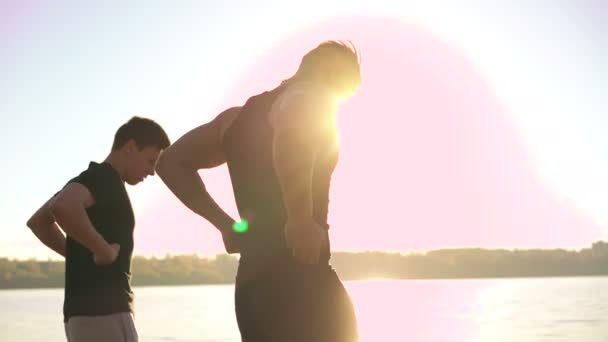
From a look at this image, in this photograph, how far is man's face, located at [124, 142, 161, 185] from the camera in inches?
175

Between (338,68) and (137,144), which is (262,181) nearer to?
(338,68)

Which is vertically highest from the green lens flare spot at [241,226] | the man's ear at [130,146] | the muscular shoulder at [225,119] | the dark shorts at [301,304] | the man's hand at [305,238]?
the man's ear at [130,146]

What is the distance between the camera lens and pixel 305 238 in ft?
7.76

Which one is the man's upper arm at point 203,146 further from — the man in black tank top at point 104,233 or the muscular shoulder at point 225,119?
the man in black tank top at point 104,233

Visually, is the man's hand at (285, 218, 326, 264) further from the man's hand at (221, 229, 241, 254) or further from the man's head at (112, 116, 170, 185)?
the man's head at (112, 116, 170, 185)

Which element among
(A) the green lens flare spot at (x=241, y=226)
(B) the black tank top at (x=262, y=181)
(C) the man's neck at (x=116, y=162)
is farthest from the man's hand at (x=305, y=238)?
(C) the man's neck at (x=116, y=162)

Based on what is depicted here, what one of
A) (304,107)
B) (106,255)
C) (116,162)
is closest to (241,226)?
(304,107)

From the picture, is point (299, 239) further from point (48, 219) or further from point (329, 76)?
point (48, 219)

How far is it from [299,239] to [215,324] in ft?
155

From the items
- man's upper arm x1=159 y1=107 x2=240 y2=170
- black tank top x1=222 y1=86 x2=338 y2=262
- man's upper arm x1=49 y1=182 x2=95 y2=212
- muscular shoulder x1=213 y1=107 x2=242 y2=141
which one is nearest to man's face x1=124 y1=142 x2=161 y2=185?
man's upper arm x1=49 y1=182 x2=95 y2=212

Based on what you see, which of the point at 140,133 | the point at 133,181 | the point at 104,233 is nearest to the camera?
the point at 104,233

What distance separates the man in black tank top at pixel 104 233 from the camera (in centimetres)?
422

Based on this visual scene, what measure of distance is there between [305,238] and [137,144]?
228 cm

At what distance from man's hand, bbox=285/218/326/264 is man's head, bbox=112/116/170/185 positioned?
85.9 inches
